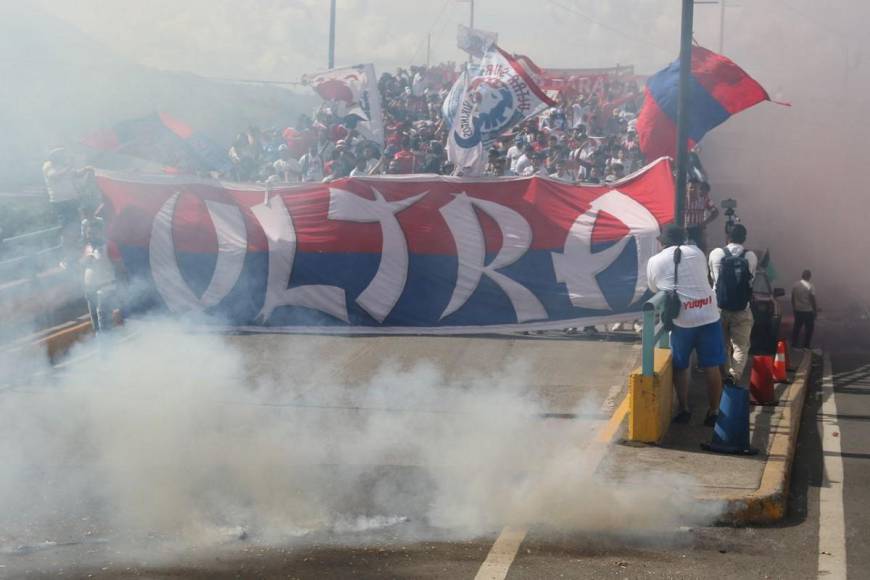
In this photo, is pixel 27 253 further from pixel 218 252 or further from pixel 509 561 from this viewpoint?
pixel 509 561

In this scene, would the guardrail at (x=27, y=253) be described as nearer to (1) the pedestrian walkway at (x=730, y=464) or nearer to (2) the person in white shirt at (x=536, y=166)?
(1) the pedestrian walkway at (x=730, y=464)

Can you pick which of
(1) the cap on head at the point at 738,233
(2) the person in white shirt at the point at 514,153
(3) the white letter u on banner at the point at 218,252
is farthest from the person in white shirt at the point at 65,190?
(2) the person in white shirt at the point at 514,153

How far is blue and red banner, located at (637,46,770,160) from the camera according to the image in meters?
10.7

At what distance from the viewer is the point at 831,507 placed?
256 inches

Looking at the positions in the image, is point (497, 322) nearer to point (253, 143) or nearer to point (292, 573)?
point (292, 573)

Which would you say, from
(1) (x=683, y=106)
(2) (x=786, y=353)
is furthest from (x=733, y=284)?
(2) (x=786, y=353)

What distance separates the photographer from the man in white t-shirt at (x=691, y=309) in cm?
777

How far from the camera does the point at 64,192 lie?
19.6 feet

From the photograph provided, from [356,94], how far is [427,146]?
3.14 m

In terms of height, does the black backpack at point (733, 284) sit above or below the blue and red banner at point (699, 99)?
below

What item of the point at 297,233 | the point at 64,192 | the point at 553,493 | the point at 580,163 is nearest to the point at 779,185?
the point at 580,163

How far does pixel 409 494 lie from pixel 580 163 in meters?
10.2

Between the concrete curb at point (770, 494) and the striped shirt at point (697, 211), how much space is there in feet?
15.4

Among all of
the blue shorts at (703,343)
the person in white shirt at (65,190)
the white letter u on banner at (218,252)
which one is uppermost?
the person in white shirt at (65,190)
